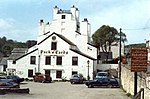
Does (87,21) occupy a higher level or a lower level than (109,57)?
higher

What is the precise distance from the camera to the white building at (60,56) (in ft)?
220

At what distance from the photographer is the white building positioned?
66.9 metres

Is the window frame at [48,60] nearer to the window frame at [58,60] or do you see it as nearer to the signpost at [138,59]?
the window frame at [58,60]

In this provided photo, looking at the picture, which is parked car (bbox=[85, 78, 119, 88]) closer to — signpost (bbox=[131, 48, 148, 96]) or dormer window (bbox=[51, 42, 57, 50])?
dormer window (bbox=[51, 42, 57, 50])

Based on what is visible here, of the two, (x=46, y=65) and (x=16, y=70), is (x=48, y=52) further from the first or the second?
(x=16, y=70)

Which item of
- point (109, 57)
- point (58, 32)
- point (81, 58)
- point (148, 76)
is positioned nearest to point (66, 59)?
point (81, 58)

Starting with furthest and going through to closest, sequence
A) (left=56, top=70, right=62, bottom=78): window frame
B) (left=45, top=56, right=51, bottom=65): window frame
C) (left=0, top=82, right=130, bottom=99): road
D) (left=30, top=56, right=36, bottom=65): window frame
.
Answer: (left=30, top=56, right=36, bottom=65): window frame < (left=45, top=56, right=51, bottom=65): window frame < (left=56, top=70, right=62, bottom=78): window frame < (left=0, top=82, right=130, bottom=99): road

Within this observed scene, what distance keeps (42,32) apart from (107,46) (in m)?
25.2

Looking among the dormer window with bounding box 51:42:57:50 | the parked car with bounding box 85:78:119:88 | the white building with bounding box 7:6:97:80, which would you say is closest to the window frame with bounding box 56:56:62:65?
the white building with bounding box 7:6:97:80

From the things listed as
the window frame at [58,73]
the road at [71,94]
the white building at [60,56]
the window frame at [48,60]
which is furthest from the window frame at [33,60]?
the road at [71,94]

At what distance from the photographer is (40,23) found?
7769 cm

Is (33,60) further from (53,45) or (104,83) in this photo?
(104,83)

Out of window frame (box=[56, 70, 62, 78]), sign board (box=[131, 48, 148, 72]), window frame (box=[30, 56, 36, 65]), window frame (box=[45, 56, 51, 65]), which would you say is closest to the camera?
sign board (box=[131, 48, 148, 72])

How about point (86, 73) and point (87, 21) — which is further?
point (87, 21)
